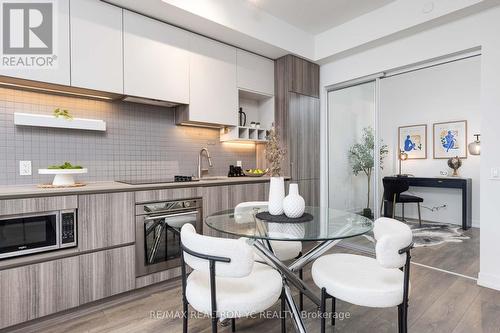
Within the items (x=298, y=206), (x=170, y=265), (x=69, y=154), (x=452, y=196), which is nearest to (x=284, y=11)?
(x=298, y=206)

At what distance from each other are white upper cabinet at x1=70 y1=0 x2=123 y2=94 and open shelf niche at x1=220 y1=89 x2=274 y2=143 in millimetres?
1441

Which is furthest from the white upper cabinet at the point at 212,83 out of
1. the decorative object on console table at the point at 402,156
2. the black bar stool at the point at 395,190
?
the decorative object on console table at the point at 402,156

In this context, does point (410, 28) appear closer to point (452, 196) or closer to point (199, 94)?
point (199, 94)

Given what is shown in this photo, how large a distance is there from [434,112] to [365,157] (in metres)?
2.89

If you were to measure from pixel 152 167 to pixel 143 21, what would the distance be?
1.50 metres

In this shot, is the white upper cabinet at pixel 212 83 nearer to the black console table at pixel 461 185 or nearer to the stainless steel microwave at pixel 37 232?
the stainless steel microwave at pixel 37 232

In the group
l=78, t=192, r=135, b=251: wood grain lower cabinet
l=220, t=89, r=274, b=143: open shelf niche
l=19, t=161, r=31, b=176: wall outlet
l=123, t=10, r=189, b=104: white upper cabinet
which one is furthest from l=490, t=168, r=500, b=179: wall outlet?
l=19, t=161, r=31, b=176: wall outlet

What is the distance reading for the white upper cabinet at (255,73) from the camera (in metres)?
3.52

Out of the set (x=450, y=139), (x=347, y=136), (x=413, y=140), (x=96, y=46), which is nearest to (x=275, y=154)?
(x=347, y=136)

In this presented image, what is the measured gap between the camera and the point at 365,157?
3.75 m

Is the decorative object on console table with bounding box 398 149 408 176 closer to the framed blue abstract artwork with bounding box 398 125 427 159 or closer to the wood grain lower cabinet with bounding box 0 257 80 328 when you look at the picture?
the framed blue abstract artwork with bounding box 398 125 427 159

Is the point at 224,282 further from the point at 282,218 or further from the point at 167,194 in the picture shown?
the point at 167,194

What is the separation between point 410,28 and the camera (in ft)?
9.70

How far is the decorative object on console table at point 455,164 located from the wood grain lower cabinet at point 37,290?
603 cm
